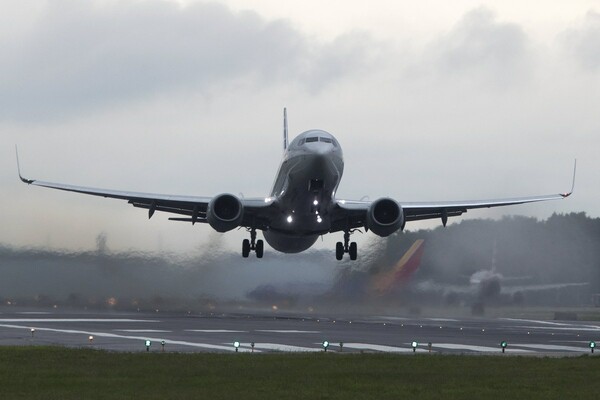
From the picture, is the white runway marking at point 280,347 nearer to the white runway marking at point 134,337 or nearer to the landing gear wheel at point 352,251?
the white runway marking at point 134,337

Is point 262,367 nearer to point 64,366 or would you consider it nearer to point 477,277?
point 64,366

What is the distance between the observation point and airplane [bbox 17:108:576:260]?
155 feet

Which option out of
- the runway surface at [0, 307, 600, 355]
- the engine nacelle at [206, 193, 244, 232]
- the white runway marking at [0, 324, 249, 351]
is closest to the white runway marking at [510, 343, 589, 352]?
the runway surface at [0, 307, 600, 355]

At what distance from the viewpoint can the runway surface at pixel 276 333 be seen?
36062mm

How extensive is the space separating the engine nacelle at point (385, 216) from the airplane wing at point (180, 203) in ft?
15.2

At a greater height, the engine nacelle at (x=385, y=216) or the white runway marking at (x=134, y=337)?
the engine nacelle at (x=385, y=216)

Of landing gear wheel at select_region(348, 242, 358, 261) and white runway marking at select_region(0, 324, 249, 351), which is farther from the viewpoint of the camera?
landing gear wheel at select_region(348, 242, 358, 261)

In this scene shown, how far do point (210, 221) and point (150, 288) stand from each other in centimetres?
1124

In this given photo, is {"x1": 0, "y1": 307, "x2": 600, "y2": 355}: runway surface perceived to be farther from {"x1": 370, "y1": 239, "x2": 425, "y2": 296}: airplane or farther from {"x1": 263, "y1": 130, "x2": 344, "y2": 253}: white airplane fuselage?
{"x1": 263, "y1": 130, "x2": 344, "y2": 253}: white airplane fuselage

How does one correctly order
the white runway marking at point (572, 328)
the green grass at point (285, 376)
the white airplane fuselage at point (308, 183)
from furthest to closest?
the white runway marking at point (572, 328), the white airplane fuselage at point (308, 183), the green grass at point (285, 376)

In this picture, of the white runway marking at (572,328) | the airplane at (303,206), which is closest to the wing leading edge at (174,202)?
the airplane at (303,206)

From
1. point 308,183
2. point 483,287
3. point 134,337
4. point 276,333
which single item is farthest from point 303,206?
point 483,287

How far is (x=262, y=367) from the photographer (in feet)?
89.0

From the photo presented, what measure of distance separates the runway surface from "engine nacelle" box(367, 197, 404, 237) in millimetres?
4271
